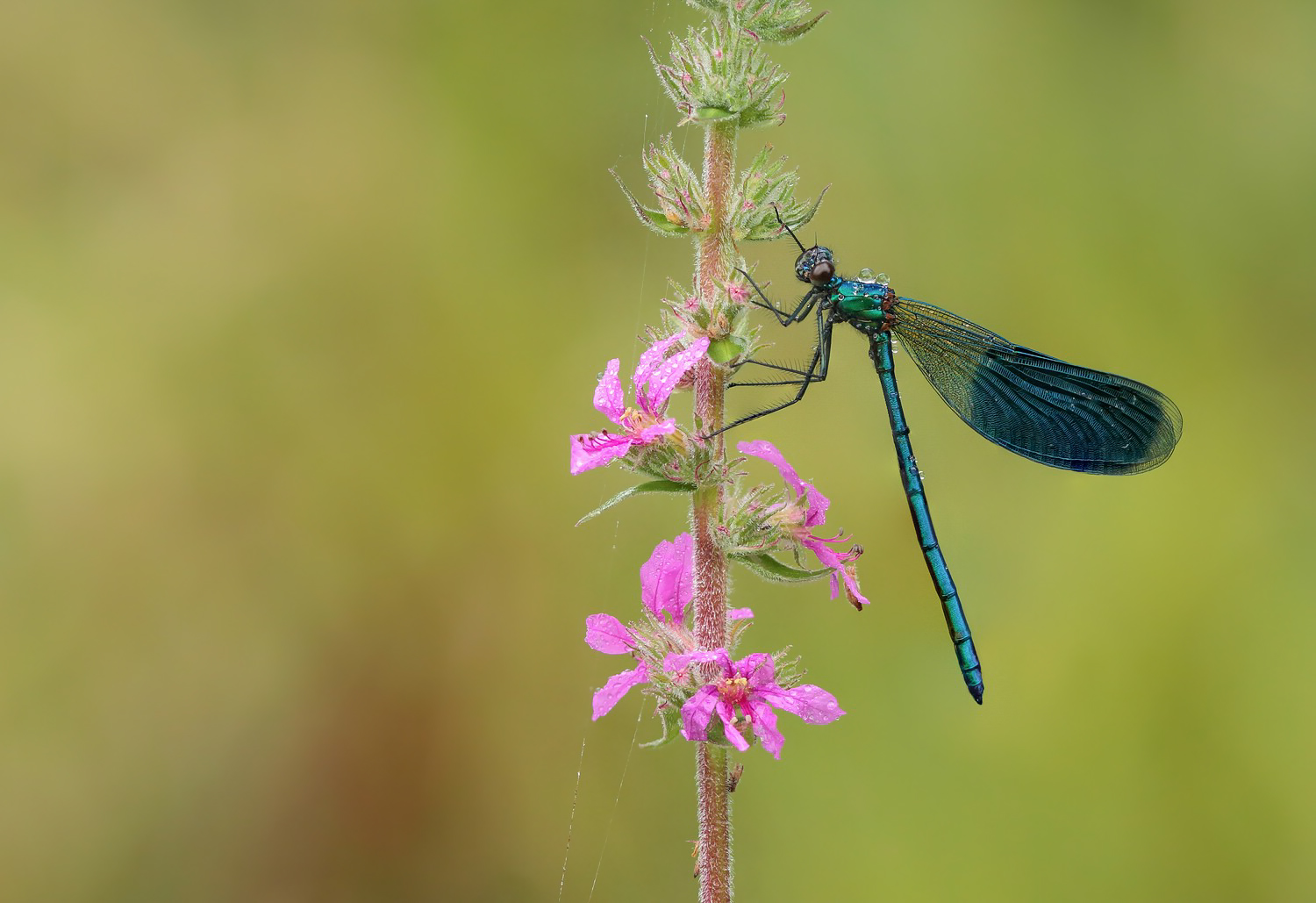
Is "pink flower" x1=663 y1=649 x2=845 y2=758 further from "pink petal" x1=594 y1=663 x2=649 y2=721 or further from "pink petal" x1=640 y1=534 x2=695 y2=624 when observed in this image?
"pink petal" x1=640 y1=534 x2=695 y2=624

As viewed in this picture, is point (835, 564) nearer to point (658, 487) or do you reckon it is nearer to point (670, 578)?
point (670, 578)

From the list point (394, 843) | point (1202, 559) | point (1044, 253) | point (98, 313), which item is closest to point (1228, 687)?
point (1202, 559)

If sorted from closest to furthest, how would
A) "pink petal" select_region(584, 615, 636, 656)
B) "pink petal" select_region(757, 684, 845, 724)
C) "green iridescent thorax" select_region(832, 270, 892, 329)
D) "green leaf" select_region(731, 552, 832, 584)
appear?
"pink petal" select_region(757, 684, 845, 724)
"green leaf" select_region(731, 552, 832, 584)
"pink petal" select_region(584, 615, 636, 656)
"green iridescent thorax" select_region(832, 270, 892, 329)

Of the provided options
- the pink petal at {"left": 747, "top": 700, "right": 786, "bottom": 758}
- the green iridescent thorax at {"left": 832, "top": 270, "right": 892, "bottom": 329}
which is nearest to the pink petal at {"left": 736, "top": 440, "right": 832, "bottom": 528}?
the pink petal at {"left": 747, "top": 700, "right": 786, "bottom": 758}

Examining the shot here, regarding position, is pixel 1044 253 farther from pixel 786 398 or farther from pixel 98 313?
pixel 98 313

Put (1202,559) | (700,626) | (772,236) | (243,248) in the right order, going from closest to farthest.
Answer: (700,626) < (772,236) < (1202,559) < (243,248)
